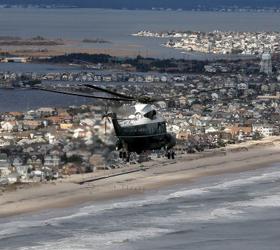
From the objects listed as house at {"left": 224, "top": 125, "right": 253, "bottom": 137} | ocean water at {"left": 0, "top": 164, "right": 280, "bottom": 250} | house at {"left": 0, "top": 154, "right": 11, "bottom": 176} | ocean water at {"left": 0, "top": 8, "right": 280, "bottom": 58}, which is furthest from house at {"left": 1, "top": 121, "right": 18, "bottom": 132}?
ocean water at {"left": 0, "top": 8, "right": 280, "bottom": 58}

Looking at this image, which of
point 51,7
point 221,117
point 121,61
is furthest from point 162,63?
point 51,7

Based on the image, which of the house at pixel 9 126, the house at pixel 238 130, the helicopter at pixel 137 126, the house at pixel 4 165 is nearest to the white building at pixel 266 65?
Answer: the house at pixel 238 130

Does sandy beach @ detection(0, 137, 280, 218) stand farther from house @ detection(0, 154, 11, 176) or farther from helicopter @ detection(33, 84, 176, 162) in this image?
helicopter @ detection(33, 84, 176, 162)

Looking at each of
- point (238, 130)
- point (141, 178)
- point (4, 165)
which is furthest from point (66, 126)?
point (238, 130)

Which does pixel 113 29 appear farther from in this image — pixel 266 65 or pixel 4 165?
pixel 4 165

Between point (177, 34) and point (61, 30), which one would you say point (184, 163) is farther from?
point (61, 30)
